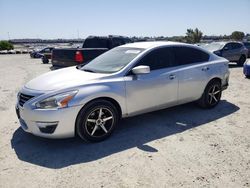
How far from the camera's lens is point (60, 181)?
10.6ft

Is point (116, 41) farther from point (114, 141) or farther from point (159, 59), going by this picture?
point (114, 141)

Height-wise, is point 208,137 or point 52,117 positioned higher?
point 52,117

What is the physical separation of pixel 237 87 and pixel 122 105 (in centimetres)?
551

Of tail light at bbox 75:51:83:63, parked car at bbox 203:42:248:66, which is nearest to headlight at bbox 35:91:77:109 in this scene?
tail light at bbox 75:51:83:63

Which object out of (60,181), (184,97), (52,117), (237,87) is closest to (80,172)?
(60,181)

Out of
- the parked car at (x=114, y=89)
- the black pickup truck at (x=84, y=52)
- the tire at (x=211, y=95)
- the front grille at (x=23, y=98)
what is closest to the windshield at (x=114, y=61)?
the parked car at (x=114, y=89)

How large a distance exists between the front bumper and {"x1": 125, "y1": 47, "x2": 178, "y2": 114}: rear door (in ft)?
3.51

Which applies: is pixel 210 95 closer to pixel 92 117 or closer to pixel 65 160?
pixel 92 117

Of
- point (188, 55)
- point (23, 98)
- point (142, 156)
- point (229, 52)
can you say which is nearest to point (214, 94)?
point (188, 55)

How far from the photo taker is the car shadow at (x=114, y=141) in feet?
12.5

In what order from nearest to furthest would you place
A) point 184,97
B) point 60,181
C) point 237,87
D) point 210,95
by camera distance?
point 60,181
point 184,97
point 210,95
point 237,87

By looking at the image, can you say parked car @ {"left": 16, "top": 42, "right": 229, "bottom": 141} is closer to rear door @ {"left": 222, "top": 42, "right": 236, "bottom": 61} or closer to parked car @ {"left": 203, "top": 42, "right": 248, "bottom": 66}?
parked car @ {"left": 203, "top": 42, "right": 248, "bottom": 66}

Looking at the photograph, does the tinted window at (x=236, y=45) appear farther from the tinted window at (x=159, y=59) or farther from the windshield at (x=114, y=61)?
the windshield at (x=114, y=61)

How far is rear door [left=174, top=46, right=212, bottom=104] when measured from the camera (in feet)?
17.3
